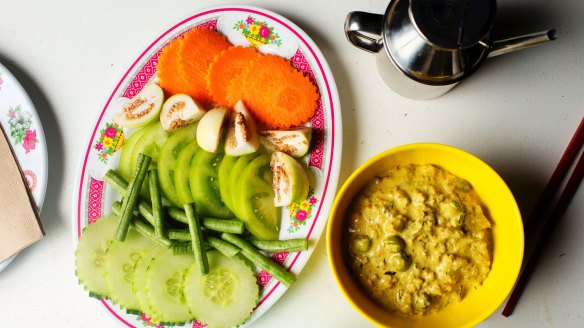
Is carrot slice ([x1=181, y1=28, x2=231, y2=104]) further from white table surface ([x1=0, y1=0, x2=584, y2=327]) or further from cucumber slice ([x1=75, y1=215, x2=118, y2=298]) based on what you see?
cucumber slice ([x1=75, y1=215, x2=118, y2=298])

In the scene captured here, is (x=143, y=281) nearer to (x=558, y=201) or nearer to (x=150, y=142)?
(x=150, y=142)

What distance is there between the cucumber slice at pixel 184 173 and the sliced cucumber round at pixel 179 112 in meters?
0.09

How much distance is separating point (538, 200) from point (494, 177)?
0.34m

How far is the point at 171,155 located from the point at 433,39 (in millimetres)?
937

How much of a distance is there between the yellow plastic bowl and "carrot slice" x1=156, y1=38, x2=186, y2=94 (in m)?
0.73

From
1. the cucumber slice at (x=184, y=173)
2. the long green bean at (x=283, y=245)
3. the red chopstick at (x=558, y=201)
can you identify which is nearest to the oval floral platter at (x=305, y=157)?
the long green bean at (x=283, y=245)

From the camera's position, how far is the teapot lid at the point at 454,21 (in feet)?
4.61

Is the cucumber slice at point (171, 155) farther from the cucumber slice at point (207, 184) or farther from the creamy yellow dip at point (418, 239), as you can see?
the creamy yellow dip at point (418, 239)

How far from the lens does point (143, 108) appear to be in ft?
6.06

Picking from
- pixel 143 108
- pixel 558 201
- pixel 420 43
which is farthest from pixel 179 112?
pixel 558 201

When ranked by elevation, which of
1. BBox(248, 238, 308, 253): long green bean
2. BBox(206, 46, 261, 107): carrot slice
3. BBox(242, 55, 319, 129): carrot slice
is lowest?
BBox(248, 238, 308, 253): long green bean

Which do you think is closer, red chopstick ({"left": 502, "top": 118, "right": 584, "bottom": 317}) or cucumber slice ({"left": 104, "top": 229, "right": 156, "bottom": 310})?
red chopstick ({"left": 502, "top": 118, "right": 584, "bottom": 317})

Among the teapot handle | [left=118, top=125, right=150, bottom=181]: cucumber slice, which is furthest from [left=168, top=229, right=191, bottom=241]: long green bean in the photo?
the teapot handle

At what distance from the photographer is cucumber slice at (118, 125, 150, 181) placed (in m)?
1.87
